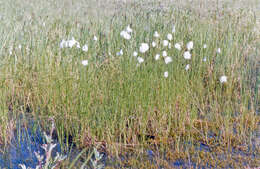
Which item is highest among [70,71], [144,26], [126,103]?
[144,26]

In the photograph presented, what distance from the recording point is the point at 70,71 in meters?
3.20

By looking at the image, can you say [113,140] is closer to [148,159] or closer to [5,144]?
[148,159]

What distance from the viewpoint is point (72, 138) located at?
2.94 meters

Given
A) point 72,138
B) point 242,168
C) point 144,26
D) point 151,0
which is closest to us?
point 242,168

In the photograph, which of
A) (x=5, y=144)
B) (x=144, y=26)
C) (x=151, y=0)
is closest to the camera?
(x=5, y=144)

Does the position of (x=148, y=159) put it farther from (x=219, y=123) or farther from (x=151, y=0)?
(x=151, y=0)

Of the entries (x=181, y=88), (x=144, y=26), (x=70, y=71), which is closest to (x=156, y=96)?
(x=181, y=88)

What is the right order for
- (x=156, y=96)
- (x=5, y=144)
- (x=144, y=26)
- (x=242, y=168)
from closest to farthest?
1. (x=242, y=168)
2. (x=5, y=144)
3. (x=156, y=96)
4. (x=144, y=26)

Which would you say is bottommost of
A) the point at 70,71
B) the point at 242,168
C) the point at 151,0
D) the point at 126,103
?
the point at 242,168

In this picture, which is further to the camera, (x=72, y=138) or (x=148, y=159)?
(x=72, y=138)

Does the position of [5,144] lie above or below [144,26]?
below

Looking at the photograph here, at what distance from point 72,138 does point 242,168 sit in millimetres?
1494

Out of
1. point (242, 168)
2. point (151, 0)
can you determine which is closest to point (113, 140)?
point (242, 168)

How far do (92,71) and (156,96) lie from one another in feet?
2.23
